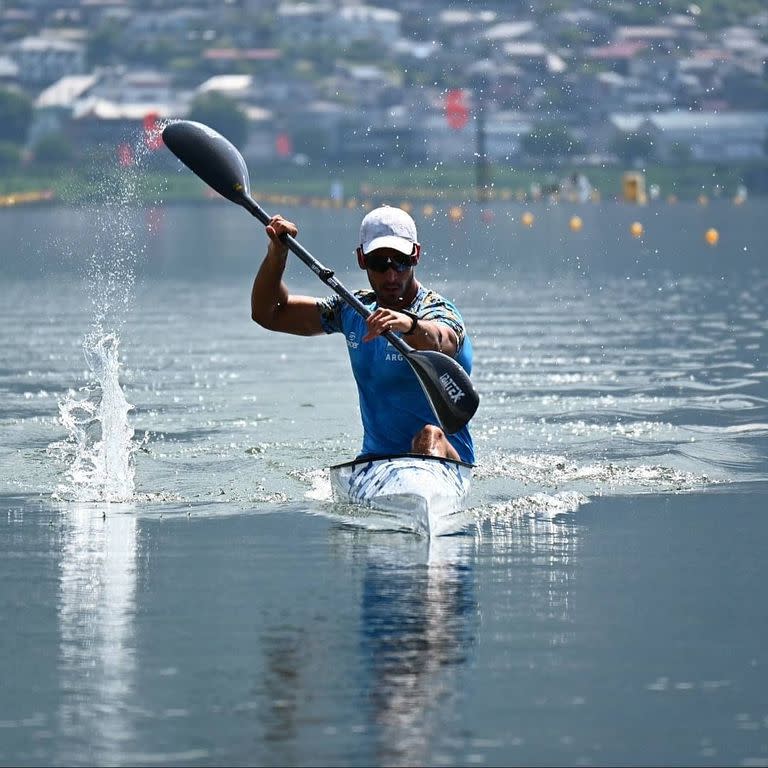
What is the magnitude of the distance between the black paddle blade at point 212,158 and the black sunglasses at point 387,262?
2.27m

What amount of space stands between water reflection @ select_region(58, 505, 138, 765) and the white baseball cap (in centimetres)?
256

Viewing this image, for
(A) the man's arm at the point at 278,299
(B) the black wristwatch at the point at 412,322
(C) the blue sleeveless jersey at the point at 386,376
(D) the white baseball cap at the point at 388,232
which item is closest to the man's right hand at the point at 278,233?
(A) the man's arm at the point at 278,299

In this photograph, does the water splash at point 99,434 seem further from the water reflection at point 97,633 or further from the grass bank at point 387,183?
the grass bank at point 387,183

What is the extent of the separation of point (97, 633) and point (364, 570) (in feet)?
7.62

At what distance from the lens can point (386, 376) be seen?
53.4 ft

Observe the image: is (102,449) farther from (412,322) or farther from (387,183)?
(387,183)

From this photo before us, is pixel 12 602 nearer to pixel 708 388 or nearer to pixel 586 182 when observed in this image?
pixel 708 388

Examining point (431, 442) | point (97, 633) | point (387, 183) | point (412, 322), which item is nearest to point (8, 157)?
point (387, 183)

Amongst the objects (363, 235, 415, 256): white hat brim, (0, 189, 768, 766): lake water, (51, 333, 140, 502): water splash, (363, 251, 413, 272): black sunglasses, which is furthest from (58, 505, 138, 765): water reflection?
(363, 235, 415, 256): white hat brim

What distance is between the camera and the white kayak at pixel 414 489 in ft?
51.3

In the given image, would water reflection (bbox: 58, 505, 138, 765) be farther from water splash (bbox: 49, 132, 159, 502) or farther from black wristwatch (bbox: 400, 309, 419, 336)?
black wristwatch (bbox: 400, 309, 419, 336)

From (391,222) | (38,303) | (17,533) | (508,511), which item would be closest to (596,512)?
(508,511)

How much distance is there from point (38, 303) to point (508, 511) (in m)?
27.9

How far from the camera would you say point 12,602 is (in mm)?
13625
